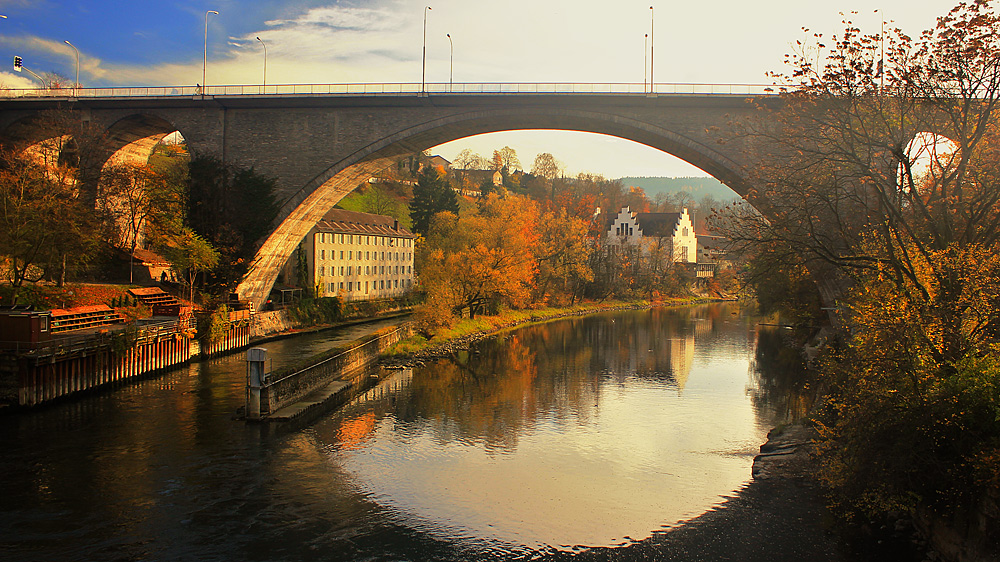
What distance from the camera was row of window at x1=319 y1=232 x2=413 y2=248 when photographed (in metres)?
A: 37.2

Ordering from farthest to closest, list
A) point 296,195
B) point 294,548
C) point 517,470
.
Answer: point 296,195
point 517,470
point 294,548

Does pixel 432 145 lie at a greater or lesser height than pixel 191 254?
greater

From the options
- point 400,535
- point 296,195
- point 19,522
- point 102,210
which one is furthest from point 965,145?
point 102,210

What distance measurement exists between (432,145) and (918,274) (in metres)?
21.4

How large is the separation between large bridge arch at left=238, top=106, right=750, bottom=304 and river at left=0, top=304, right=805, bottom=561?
23.4 feet

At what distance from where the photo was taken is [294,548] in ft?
28.3

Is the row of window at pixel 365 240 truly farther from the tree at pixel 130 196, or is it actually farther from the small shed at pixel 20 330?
the small shed at pixel 20 330

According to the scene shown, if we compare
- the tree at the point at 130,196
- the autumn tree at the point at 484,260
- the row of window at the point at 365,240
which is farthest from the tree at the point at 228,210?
the row of window at the point at 365,240

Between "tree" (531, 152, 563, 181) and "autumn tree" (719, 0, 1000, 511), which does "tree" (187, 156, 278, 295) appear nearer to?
"autumn tree" (719, 0, 1000, 511)

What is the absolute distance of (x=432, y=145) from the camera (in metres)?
28.0

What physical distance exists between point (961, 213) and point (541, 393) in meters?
11.3

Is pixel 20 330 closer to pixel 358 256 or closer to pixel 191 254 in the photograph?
pixel 191 254

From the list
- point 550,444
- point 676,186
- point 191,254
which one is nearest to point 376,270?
point 191,254

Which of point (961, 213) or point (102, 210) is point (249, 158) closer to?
point (102, 210)
